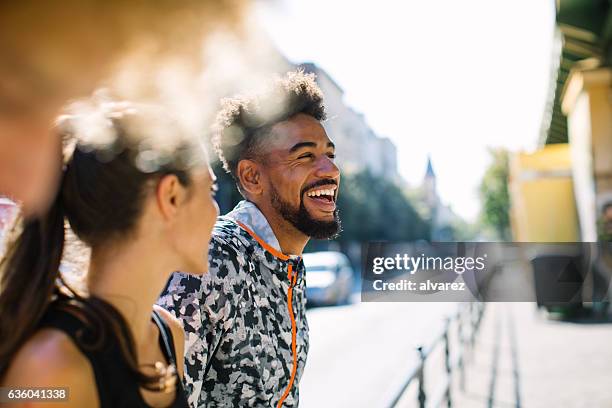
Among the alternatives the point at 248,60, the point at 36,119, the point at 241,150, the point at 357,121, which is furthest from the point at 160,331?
the point at 357,121

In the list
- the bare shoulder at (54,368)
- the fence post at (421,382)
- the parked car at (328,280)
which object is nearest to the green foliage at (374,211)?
the parked car at (328,280)

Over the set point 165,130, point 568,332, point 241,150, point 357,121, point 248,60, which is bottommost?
point 165,130

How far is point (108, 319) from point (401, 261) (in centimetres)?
311

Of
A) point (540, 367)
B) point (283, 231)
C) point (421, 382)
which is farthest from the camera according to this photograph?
point (540, 367)

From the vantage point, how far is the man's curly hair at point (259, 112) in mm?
1749

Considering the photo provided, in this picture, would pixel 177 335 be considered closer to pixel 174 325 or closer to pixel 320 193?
pixel 174 325

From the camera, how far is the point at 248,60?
8.36 ft

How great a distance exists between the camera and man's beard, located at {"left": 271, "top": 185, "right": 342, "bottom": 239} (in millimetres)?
1683

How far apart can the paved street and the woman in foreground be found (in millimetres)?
1468

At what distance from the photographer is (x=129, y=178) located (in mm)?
868

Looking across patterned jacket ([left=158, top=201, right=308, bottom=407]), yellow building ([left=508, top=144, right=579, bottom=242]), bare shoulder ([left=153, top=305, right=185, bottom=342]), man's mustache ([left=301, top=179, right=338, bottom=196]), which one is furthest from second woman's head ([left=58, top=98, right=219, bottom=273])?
yellow building ([left=508, top=144, right=579, bottom=242])

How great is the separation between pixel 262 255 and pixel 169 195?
2.21 feet

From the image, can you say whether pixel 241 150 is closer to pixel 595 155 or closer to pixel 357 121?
pixel 595 155

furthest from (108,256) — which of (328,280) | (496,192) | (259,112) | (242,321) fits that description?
(496,192)
